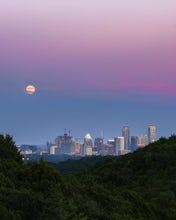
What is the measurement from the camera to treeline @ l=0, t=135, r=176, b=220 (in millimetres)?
16172

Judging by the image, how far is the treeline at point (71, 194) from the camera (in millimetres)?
16172

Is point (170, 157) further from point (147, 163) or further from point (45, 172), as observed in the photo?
point (45, 172)

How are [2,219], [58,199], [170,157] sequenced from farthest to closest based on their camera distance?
[170,157] < [58,199] < [2,219]

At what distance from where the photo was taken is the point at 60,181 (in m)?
23.8

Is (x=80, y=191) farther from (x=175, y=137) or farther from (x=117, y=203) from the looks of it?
(x=175, y=137)

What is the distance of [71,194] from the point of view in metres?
23.4

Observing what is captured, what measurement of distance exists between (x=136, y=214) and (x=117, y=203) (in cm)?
151

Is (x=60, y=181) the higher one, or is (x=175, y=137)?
(x=175, y=137)

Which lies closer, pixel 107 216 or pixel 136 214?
pixel 107 216

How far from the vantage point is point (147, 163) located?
56.5m

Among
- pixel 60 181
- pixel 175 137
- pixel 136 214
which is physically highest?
pixel 175 137

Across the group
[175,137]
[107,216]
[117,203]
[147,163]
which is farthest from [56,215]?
[175,137]

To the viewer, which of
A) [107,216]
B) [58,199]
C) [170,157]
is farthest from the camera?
[170,157]

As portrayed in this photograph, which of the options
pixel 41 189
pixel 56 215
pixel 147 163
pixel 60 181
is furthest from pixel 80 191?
pixel 147 163
